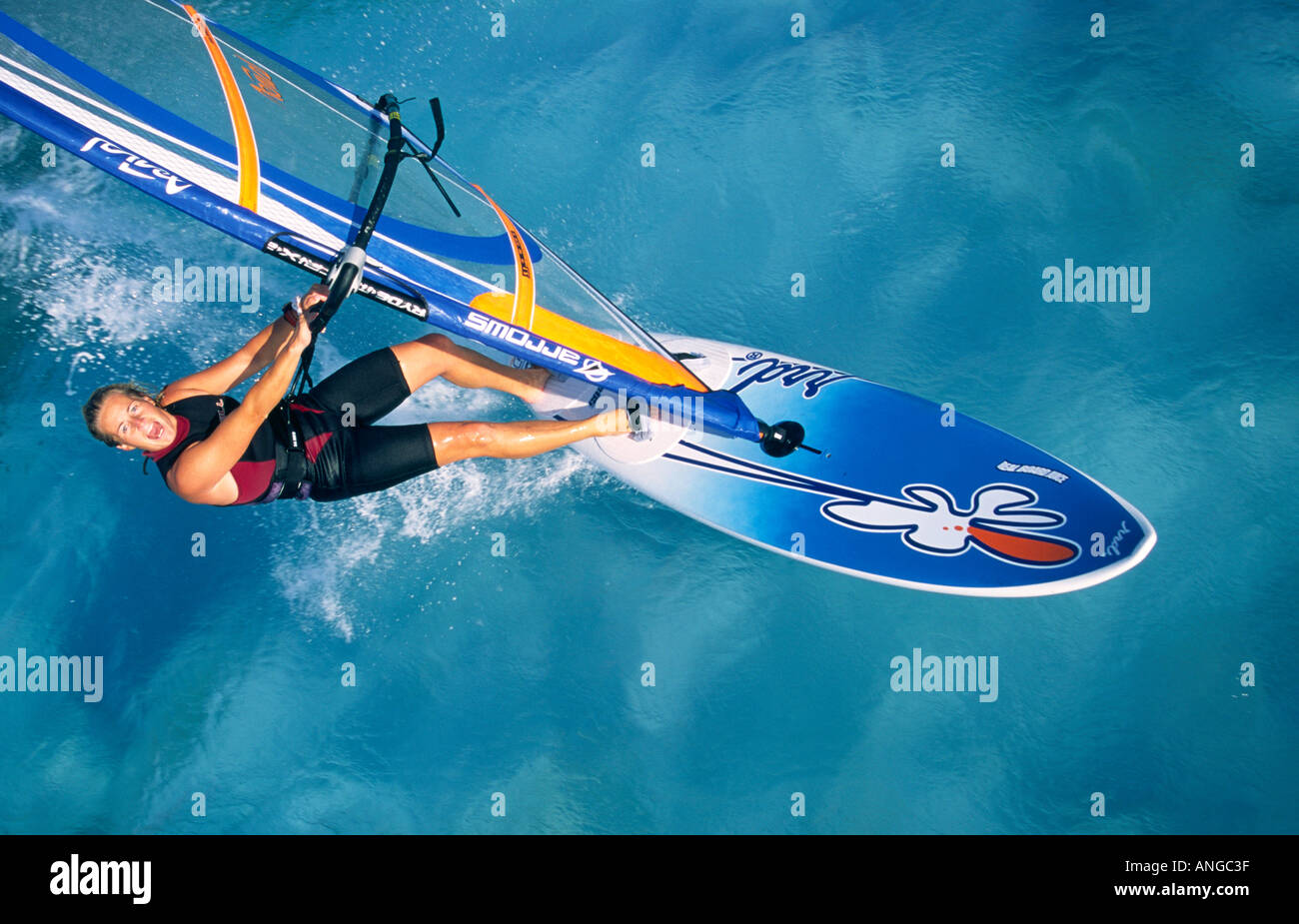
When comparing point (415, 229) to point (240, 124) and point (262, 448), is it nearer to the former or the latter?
point (240, 124)

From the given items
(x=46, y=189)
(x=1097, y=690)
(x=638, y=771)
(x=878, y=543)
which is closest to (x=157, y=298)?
(x=46, y=189)

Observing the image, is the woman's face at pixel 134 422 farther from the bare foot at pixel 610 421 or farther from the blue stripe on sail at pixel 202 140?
the bare foot at pixel 610 421

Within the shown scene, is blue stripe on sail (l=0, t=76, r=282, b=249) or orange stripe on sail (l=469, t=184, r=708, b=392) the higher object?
blue stripe on sail (l=0, t=76, r=282, b=249)

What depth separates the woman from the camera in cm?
333

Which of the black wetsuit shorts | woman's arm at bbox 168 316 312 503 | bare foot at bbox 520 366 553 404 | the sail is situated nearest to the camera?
woman's arm at bbox 168 316 312 503

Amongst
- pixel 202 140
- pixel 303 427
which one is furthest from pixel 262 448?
pixel 202 140

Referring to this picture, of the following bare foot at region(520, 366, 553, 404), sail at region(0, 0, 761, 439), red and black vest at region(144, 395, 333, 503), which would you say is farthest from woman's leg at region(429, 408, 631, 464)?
red and black vest at region(144, 395, 333, 503)

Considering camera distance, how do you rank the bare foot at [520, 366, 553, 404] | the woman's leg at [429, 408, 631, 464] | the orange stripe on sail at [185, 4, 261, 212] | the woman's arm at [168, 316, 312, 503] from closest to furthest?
the woman's arm at [168, 316, 312, 503]
the orange stripe on sail at [185, 4, 261, 212]
the woman's leg at [429, 408, 631, 464]
the bare foot at [520, 366, 553, 404]

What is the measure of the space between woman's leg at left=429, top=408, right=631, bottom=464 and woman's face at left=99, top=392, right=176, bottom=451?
1152 millimetres

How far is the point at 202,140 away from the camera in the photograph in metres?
3.68

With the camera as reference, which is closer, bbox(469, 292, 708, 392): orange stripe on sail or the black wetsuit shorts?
the black wetsuit shorts

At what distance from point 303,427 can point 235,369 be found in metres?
0.38

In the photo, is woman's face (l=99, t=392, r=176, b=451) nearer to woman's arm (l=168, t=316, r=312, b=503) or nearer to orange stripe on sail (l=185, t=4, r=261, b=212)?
woman's arm (l=168, t=316, r=312, b=503)

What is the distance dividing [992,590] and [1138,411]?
2.17 metres
